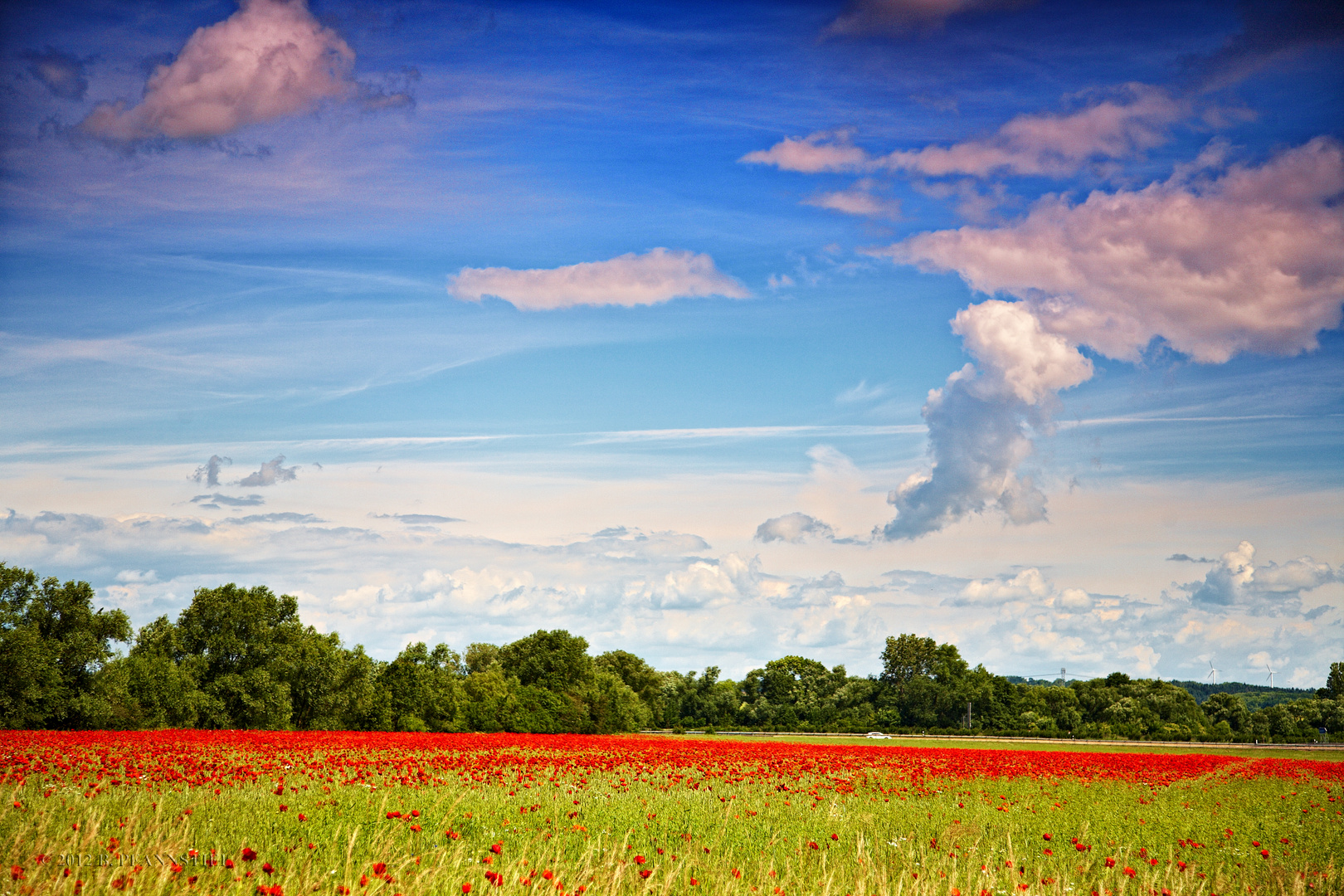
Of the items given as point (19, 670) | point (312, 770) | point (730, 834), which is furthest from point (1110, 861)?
point (19, 670)

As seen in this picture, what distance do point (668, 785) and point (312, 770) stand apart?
8389 millimetres

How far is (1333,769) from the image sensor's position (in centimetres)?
3497

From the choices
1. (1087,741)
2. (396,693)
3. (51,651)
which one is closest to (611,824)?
(51,651)

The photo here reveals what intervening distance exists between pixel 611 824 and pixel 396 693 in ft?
172

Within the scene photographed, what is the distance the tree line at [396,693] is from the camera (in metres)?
45.5

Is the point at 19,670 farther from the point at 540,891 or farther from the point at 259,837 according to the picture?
the point at 540,891

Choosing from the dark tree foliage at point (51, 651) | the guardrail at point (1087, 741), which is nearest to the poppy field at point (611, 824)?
the dark tree foliage at point (51, 651)

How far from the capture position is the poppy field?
32.9ft

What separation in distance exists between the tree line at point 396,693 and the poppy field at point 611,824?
2141 cm

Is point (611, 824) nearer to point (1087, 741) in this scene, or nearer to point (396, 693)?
point (396, 693)

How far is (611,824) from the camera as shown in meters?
15.4

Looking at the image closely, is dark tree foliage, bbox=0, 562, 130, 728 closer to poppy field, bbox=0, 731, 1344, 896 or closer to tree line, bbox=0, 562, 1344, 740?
tree line, bbox=0, 562, 1344, 740

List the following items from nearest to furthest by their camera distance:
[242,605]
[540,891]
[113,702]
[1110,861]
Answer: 1. [540,891]
2. [1110,861]
3. [113,702]
4. [242,605]

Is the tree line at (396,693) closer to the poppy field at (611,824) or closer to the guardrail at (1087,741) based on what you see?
the guardrail at (1087,741)
